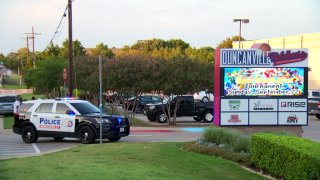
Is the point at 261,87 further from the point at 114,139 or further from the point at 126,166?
the point at 126,166

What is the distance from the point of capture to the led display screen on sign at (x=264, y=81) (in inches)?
771

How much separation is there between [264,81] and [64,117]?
297 inches

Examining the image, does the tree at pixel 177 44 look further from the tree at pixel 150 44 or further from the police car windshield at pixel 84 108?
the police car windshield at pixel 84 108

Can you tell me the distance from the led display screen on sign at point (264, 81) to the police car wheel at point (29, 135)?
723cm

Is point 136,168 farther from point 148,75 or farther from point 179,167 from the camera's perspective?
point 148,75

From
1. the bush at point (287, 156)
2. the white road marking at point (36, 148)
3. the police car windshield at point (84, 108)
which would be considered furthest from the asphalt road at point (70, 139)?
the bush at point (287, 156)

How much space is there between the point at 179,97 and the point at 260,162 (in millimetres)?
18994

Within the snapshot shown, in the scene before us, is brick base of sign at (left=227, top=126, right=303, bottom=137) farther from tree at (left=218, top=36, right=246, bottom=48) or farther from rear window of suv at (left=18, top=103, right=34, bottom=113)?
tree at (left=218, top=36, right=246, bottom=48)

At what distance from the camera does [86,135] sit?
18.7 meters

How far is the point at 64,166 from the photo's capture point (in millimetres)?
9789

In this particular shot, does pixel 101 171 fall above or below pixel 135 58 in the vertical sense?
below

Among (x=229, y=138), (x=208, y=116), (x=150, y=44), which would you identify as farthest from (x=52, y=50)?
(x=229, y=138)

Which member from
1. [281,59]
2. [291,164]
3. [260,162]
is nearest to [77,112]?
[281,59]

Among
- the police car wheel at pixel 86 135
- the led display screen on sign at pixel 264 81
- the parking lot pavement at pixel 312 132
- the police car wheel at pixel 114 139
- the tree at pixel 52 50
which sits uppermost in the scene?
the tree at pixel 52 50
